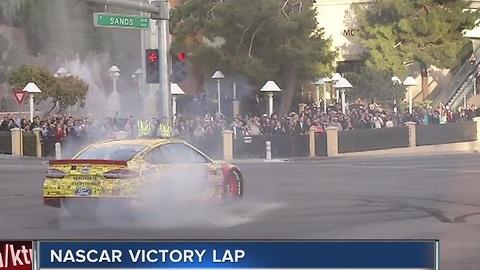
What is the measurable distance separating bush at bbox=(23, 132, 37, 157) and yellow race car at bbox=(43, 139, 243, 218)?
1184 millimetres

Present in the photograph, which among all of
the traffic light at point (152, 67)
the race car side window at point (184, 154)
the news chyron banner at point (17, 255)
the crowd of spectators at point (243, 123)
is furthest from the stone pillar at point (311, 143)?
the news chyron banner at point (17, 255)

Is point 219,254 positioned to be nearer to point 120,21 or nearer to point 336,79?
point 336,79

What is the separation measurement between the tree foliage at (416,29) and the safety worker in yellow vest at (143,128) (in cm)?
282

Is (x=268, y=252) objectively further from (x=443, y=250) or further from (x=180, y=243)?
(x=443, y=250)

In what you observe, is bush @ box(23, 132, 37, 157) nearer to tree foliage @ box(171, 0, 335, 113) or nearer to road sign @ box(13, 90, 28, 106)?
road sign @ box(13, 90, 28, 106)

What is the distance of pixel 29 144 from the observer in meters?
9.73

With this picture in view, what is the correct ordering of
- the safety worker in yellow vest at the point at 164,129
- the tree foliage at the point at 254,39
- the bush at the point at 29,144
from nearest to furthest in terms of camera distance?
the bush at the point at 29,144, the safety worker in yellow vest at the point at 164,129, the tree foliage at the point at 254,39

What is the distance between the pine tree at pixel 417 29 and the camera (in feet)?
36.2

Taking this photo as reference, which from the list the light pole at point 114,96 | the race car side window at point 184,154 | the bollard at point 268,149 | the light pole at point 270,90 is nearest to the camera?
the race car side window at point 184,154

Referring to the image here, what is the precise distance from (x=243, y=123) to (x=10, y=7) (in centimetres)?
537

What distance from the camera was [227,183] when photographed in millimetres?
8422

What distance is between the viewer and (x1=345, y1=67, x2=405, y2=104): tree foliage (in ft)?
40.1

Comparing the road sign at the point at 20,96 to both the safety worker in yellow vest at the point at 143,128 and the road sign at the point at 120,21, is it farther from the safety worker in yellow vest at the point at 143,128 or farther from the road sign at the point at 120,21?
the safety worker in yellow vest at the point at 143,128

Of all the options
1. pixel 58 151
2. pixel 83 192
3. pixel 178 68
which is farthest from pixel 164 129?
pixel 178 68
